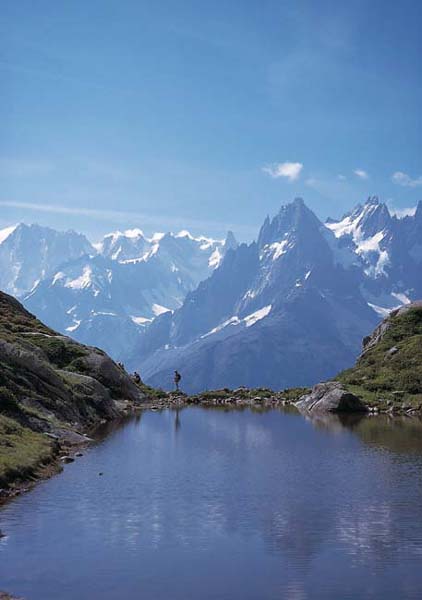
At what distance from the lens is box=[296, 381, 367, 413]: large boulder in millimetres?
98562

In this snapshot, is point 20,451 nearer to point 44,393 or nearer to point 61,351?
point 44,393

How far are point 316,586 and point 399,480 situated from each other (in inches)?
875

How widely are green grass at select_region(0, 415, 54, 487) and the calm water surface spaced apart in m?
1.77

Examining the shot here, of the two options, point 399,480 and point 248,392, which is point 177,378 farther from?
point 399,480

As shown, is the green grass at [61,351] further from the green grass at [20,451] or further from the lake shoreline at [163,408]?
the green grass at [20,451]

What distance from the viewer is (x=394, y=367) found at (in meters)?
112

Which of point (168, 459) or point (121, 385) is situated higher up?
point (121, 385)

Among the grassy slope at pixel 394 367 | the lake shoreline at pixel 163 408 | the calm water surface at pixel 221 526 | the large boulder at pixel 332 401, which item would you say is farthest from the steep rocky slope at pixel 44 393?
the grassy slope at pixel 394 367

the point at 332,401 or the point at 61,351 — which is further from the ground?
the point at 61,351

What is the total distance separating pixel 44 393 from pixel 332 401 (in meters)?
46.1

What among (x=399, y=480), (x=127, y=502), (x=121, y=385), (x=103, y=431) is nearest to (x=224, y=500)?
(x=127, y=502)

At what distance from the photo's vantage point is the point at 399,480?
47.8 metres

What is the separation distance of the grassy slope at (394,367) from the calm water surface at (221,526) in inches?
1622

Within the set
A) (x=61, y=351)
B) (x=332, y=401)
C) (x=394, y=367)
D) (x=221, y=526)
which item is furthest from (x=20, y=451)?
(x=394, y=367)
